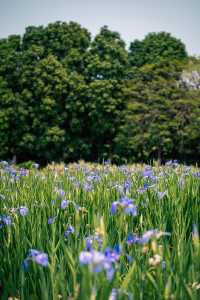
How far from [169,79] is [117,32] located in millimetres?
8402

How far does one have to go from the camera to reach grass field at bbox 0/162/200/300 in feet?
3.92

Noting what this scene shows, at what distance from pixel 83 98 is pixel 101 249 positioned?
28064 mm

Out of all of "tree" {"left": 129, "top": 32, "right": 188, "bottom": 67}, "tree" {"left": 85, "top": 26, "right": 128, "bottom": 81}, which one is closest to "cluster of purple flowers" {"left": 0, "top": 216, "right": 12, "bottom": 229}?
"tree" {"left": 85, "top": 26, "right": 128, "bottom": 81}

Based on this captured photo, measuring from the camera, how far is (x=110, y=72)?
28828 mm

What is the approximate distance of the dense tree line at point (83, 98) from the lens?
81.2 feet

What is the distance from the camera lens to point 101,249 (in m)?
1.21

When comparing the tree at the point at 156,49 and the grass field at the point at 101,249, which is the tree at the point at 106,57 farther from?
the grass field at the point at 101,249

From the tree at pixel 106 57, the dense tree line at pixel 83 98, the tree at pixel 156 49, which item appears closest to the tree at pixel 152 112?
the dense tree line at pixel 83 98

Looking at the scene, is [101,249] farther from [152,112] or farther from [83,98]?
[83,98]

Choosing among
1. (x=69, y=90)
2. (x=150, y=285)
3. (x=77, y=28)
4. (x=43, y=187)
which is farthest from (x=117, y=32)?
(x=150, y=285)

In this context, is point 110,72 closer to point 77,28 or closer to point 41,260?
point 77,28

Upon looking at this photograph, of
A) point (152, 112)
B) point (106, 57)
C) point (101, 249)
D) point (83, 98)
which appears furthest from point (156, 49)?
point (101, 249)

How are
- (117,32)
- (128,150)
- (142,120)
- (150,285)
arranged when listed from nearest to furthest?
(150,285), (142,120), (128,150), (117,32)

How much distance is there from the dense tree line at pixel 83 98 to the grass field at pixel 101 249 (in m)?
21.0
